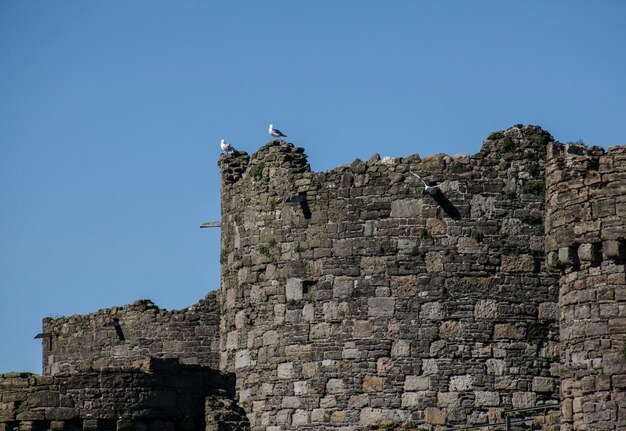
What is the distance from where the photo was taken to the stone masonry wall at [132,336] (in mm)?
46938

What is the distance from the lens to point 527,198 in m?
39.8

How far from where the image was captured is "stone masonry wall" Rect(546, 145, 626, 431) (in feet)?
106

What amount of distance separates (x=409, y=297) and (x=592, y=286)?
714 centimetres

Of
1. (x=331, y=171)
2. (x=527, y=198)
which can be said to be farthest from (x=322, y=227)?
(x=527, y=198)

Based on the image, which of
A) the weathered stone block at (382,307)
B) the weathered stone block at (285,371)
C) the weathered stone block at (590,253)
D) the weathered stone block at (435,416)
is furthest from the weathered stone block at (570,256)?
the weathered stone block at (285,371)

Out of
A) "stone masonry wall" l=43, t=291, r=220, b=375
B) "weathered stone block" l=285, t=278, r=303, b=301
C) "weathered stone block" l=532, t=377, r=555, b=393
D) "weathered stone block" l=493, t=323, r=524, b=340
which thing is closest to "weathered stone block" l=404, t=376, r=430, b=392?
"weathered stone block" l=493, t=323, r=524, b=340

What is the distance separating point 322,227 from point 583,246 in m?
8.34

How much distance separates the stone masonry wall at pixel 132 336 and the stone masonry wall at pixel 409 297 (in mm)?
5830

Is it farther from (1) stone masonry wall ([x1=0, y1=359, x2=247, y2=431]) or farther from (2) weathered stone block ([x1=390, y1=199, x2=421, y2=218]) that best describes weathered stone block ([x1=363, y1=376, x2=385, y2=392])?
(2) weathered stone block ([x1=390, y1=199, x2=421, y2=218])

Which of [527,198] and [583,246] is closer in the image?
[583,246]

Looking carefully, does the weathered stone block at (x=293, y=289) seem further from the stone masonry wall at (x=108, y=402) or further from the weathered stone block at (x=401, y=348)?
the stone masonry wall at (x=108, y=402)

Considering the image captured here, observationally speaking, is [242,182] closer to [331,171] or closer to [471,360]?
[331,171]

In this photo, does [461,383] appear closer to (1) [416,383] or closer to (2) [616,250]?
(1) [416,383]

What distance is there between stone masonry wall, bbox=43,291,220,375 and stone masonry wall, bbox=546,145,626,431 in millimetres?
14262
